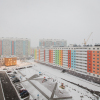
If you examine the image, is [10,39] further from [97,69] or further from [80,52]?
[97,69]

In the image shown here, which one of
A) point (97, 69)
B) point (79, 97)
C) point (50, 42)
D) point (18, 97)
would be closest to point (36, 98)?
point (18, 97)

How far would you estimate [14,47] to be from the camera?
93.8 metres

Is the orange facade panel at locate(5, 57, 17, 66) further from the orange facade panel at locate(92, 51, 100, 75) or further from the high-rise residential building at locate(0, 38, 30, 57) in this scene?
the orange facade panel at locate(92, 51, 100, 75)

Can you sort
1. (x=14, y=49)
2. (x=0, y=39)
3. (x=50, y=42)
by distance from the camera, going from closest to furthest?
(x=0, y=39) < (x=14, y=49) < (x=50, y=42)

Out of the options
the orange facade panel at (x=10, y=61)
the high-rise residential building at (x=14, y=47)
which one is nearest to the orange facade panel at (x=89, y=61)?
the orange facade panel at (x=10, y=61)

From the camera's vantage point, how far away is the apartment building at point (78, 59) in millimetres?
34169

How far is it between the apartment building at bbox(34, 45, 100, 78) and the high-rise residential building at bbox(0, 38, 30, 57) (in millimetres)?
47894

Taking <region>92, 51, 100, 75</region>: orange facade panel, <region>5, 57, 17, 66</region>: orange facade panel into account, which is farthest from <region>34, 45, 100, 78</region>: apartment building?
<region>5, 57, 17, 66</region>: orange facade panel

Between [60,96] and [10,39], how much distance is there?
87246 mm

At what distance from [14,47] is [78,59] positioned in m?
76.5

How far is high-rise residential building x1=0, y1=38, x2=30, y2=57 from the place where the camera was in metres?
87.3

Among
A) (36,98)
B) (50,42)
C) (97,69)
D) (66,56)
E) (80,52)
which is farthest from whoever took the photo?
(50,42)

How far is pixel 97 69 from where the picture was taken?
33.2 meters

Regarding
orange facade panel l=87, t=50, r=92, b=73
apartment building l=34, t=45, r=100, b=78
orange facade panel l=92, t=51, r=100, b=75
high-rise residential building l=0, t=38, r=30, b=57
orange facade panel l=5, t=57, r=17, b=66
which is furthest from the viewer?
high-rise residential building l=0, t=38, r=30, b=57
